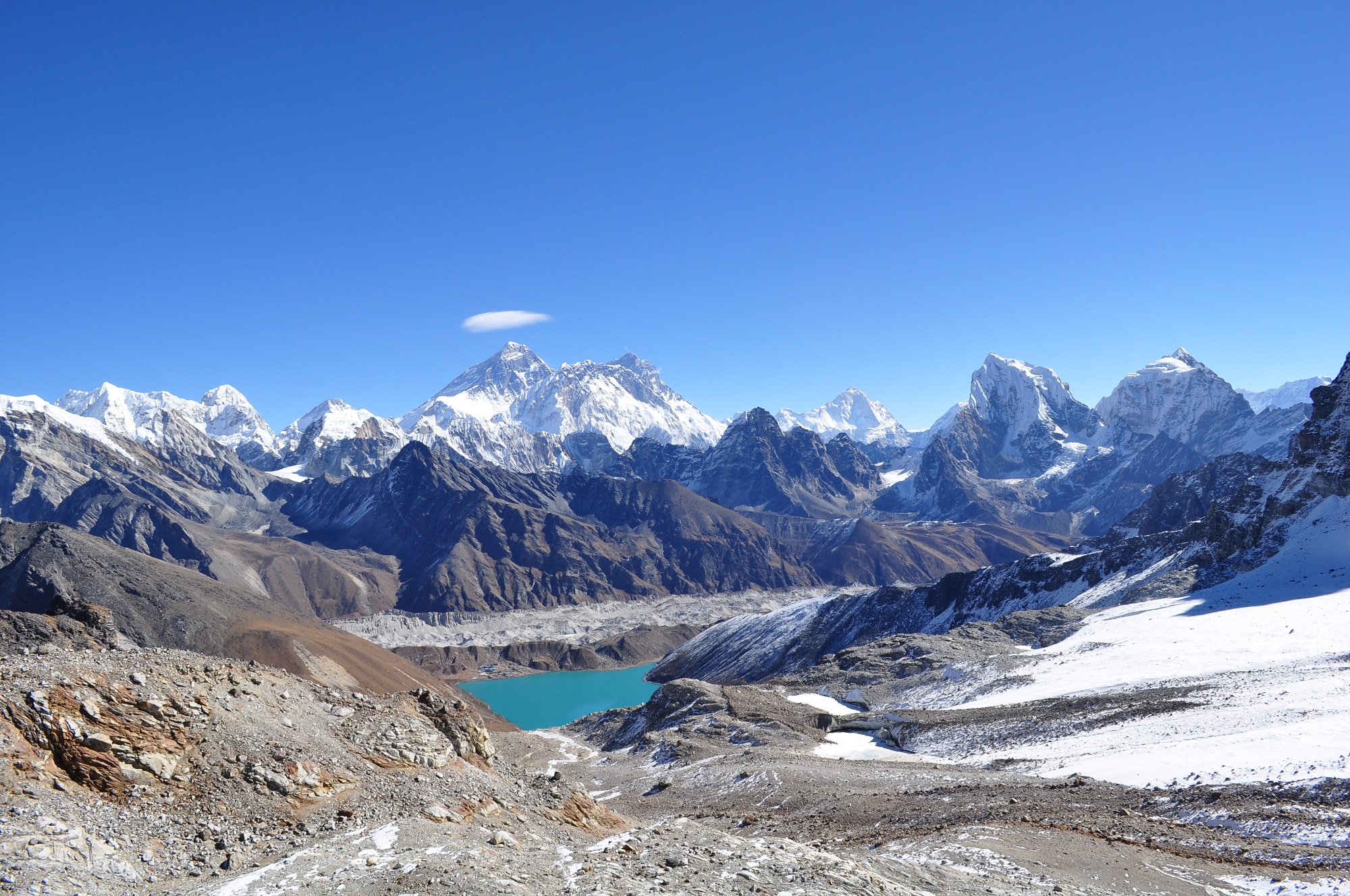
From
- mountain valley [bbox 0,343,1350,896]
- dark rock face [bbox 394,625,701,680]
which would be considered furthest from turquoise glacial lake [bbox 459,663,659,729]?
mountain valley [bbox 0,343,1350,896]

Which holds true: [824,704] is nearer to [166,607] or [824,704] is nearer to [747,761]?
[747,761]

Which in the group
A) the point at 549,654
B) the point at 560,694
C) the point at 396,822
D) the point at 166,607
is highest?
the point at 166,607

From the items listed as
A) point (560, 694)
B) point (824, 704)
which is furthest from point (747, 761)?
point (560, 694)

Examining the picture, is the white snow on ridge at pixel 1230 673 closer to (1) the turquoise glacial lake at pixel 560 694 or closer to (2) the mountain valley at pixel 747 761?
(2) the mountain valley at pixel 747 761

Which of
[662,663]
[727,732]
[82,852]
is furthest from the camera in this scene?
[662,663]

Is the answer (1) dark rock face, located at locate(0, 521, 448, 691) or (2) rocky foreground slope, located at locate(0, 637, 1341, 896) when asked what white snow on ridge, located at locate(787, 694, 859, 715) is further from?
(1) dark rock face, located at locate(0, 521, 448, 691)

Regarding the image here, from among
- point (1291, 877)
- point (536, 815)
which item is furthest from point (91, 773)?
point (1291, 877)

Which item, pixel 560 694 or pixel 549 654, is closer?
pixel 560 694

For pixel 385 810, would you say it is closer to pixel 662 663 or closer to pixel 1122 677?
pixel 1122 677
